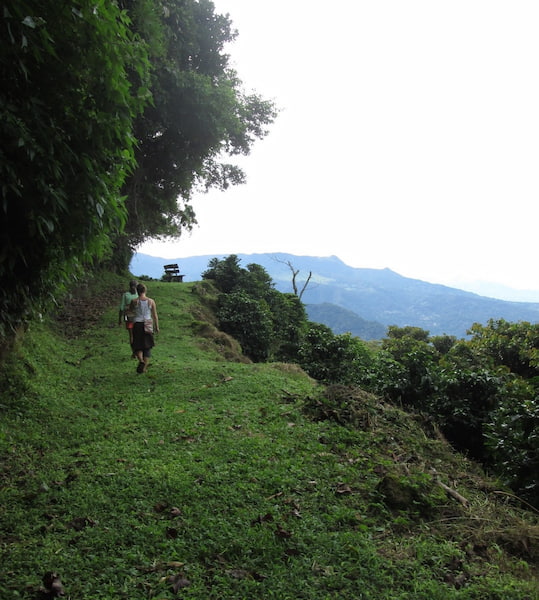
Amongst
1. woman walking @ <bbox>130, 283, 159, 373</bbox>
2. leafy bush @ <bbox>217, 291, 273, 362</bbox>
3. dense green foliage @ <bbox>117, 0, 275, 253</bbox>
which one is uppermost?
dense green foliage @ <bbox>117, 0, 275, 253</bbox>

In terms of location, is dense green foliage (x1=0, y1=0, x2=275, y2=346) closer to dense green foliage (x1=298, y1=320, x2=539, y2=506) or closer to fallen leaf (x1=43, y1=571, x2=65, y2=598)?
fallen leaf (x1=43, y1=571, x2=65, y2=598)

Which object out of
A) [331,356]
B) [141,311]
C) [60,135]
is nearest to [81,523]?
[60,135]

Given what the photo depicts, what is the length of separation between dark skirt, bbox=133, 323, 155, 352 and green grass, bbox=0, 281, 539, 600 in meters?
1.74

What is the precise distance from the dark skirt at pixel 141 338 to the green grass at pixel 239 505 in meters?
1.74

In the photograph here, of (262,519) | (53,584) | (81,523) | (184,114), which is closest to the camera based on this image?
(53,584)

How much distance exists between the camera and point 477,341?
64.7ft

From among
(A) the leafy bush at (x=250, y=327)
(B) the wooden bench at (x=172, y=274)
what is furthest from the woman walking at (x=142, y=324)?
(B) the wooden bench at (x=172, y=274)

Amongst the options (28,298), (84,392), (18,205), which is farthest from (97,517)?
(84,392)

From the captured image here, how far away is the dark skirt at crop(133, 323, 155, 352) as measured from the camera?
8672mm

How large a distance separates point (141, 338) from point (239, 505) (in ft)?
18.4

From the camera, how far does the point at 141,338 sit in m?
8.71

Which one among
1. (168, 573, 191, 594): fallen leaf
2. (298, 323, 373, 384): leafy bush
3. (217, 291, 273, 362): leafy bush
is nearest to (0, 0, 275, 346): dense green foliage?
(168, 573, 191, 594): fallen leaf

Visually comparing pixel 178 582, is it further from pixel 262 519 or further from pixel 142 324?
pixel 142 324

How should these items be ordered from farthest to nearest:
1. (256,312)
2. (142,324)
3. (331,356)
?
(256,312), (331,356), (142,324)
